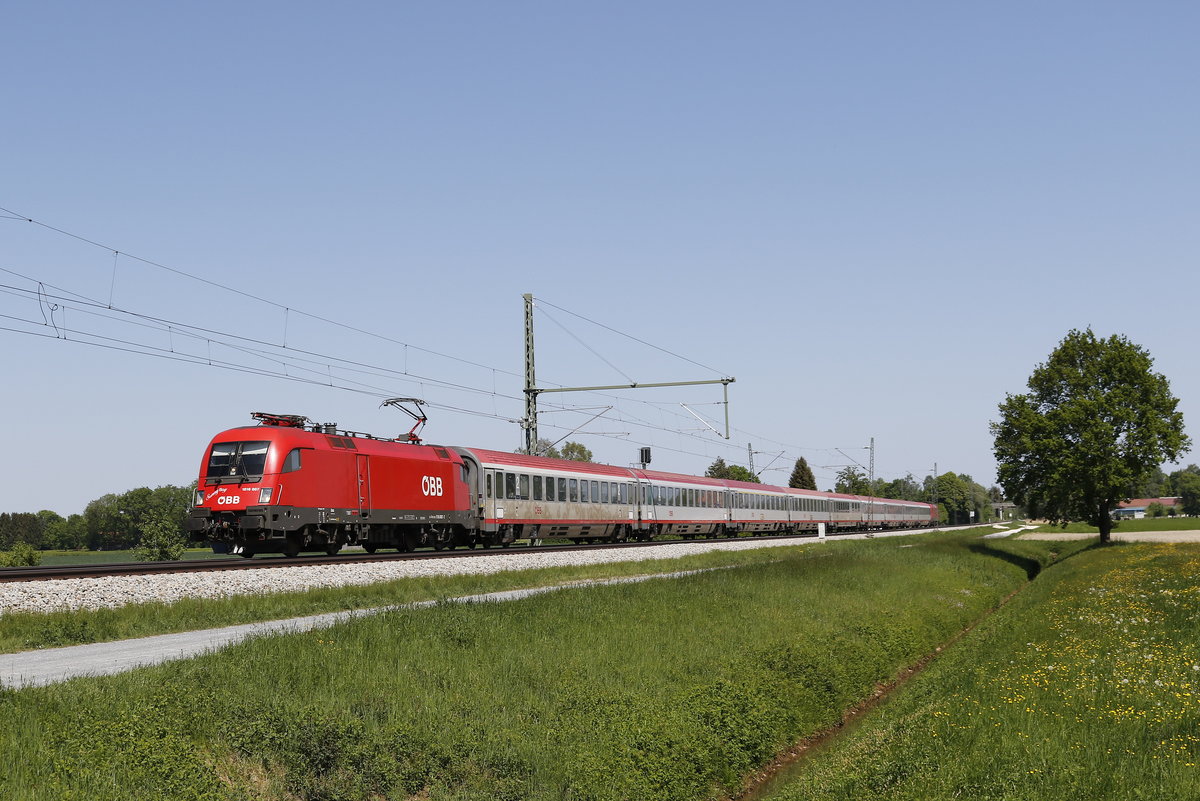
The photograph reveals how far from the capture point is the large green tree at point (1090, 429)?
214 feet

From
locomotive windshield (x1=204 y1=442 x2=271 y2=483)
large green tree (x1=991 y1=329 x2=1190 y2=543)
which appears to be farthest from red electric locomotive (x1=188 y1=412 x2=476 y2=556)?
large green tree (x1=991 y1=329 x2=1190 y2=543)

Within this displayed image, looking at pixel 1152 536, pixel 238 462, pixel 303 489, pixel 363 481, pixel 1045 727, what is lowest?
pixel 1045 727

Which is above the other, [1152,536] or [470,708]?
[1152,536]

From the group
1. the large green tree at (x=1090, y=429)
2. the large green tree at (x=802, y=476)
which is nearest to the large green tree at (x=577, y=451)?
the large green tree at (x=802, y=476)

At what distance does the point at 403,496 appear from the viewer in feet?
126

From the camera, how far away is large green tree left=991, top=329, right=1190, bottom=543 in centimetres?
6519

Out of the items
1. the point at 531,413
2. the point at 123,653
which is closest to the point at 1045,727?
the point at 123,653

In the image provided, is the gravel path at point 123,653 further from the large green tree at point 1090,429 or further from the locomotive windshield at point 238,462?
the large green tree at point 1090,429

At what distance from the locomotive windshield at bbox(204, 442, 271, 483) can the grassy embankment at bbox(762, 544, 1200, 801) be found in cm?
1963

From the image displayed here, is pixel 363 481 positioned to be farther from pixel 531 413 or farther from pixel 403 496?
pixel 531 413

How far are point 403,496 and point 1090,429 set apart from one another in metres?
46.8

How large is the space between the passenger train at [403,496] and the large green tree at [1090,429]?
71.3ft

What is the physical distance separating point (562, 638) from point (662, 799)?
5.81 m

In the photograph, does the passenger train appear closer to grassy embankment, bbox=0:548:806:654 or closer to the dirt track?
grassy embankment, bbox=0:548:806:654
